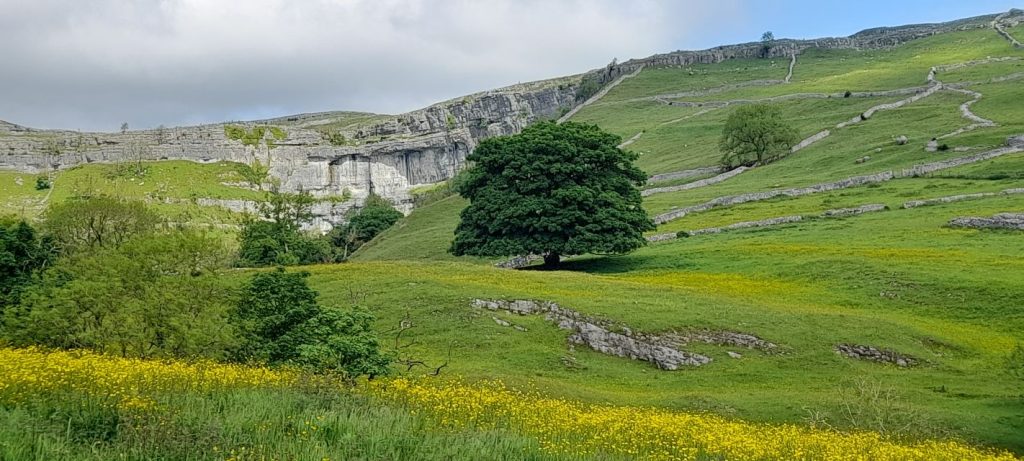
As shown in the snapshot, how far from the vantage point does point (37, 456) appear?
23.2ft

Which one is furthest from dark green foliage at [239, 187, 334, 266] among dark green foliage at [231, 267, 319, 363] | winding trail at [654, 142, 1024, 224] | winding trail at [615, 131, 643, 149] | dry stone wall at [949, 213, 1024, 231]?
winding trail at [615, 131, 643, 149]

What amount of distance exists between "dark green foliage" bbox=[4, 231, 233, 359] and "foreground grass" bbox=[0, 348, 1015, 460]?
4522 mm

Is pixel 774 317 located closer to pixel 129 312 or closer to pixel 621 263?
pixel 621 263

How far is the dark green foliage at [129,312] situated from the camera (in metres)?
19.8

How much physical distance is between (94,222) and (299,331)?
47.6 m

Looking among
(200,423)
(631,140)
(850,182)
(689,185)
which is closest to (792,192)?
(850,182)

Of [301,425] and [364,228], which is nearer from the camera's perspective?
[301,425]

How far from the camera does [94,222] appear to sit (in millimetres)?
59312

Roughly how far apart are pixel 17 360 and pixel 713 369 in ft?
80.0

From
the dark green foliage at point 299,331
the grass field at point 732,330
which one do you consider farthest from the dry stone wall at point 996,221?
the dark green foliage at point 299,331

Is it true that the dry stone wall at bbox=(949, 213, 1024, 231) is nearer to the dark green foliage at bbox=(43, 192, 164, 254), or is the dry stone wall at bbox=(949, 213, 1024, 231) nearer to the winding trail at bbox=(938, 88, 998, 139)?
the winding trail at bbox=(938, 88, 998, 139)

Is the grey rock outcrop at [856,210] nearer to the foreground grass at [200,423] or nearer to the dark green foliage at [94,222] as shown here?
the dark green foliage at [94,222]

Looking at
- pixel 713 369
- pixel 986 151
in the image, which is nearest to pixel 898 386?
pixel 713 369

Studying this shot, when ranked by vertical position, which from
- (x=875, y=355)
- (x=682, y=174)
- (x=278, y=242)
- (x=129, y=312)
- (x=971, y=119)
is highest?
(x=971, y=119)
